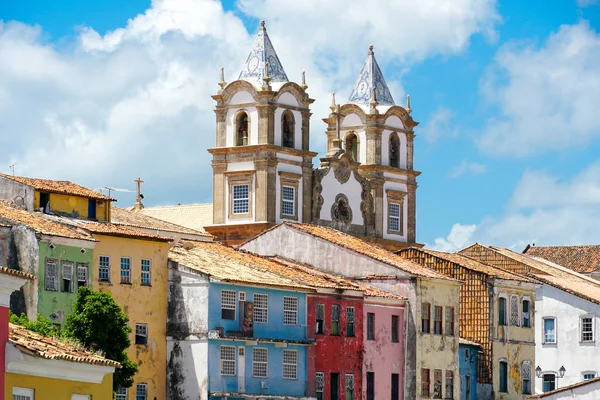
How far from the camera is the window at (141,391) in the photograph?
220 ft

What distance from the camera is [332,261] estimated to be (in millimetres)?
81375

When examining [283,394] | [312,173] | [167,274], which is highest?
[312,173]

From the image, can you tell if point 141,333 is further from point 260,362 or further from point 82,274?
point 260,362

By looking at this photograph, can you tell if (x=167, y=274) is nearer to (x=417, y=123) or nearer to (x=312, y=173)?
(x=312, y=173)

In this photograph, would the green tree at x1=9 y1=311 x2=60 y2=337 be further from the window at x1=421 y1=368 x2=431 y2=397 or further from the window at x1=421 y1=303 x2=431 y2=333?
the window at x1=421 y1=368 x2=431 y2=397

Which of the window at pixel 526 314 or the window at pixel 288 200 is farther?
the window at pixel 288 200

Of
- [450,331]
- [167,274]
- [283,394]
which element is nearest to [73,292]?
[167,274]

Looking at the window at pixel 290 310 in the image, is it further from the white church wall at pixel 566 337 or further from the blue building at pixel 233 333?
the white church wall at pixel 566 337

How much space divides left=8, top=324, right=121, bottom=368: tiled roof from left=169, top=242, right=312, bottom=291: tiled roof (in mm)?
28418

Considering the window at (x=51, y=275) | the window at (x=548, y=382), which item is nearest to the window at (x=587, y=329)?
the window at (x=548, y=382)

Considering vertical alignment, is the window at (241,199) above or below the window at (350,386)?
above

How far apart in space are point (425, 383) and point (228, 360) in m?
14.0

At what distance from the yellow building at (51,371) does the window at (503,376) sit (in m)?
48.6

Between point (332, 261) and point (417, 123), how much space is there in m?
38.1
